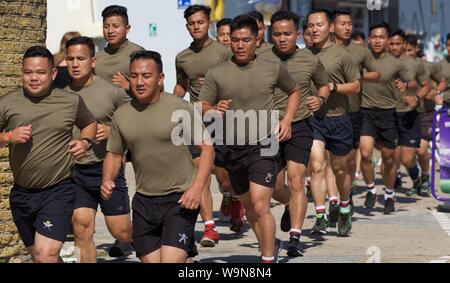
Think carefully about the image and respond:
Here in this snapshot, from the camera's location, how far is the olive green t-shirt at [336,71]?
478 inches

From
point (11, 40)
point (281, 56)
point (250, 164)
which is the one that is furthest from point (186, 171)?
point (281, 56)

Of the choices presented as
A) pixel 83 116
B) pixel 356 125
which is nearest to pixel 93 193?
pixel 83 116

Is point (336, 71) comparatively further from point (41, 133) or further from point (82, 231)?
point (41, 133)

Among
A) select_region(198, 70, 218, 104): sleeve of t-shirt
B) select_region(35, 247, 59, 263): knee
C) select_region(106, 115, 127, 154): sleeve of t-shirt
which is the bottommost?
select_region(35, 247, 59, 263): knee

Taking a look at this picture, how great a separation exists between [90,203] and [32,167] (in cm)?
118

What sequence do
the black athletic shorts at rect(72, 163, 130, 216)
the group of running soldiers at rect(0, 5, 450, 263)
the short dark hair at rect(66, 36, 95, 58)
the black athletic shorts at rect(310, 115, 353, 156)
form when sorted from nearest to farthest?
the group of running soldiers at rect(0, 5, 450, 263) → the black athletic shorts at rect(72, 163, 130, 216) → the short dark hair at rect(66, 36, 95, 58) → the black athletic shorts at rect(310, 115, 353, 156)

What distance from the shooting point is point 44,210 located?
27.0ft

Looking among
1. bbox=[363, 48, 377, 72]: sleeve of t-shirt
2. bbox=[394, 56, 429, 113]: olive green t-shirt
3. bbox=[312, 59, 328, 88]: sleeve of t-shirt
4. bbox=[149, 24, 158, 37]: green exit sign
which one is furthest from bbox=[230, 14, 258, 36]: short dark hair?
bbox=[149, 24, 158, 37]: green exit sign

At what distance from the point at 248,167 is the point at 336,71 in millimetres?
2761

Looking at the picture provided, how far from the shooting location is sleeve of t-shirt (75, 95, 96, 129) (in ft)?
27.6

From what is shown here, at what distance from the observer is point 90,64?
369 inches

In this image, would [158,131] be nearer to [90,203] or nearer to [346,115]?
[90,203]

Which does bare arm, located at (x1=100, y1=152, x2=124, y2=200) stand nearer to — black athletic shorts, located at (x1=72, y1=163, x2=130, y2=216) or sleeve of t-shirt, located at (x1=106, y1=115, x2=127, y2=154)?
sleeve of t-shirt, located at (x1=106, y1=115, x2=127, y2=154)

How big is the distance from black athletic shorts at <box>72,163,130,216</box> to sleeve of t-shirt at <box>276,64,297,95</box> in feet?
5.18
